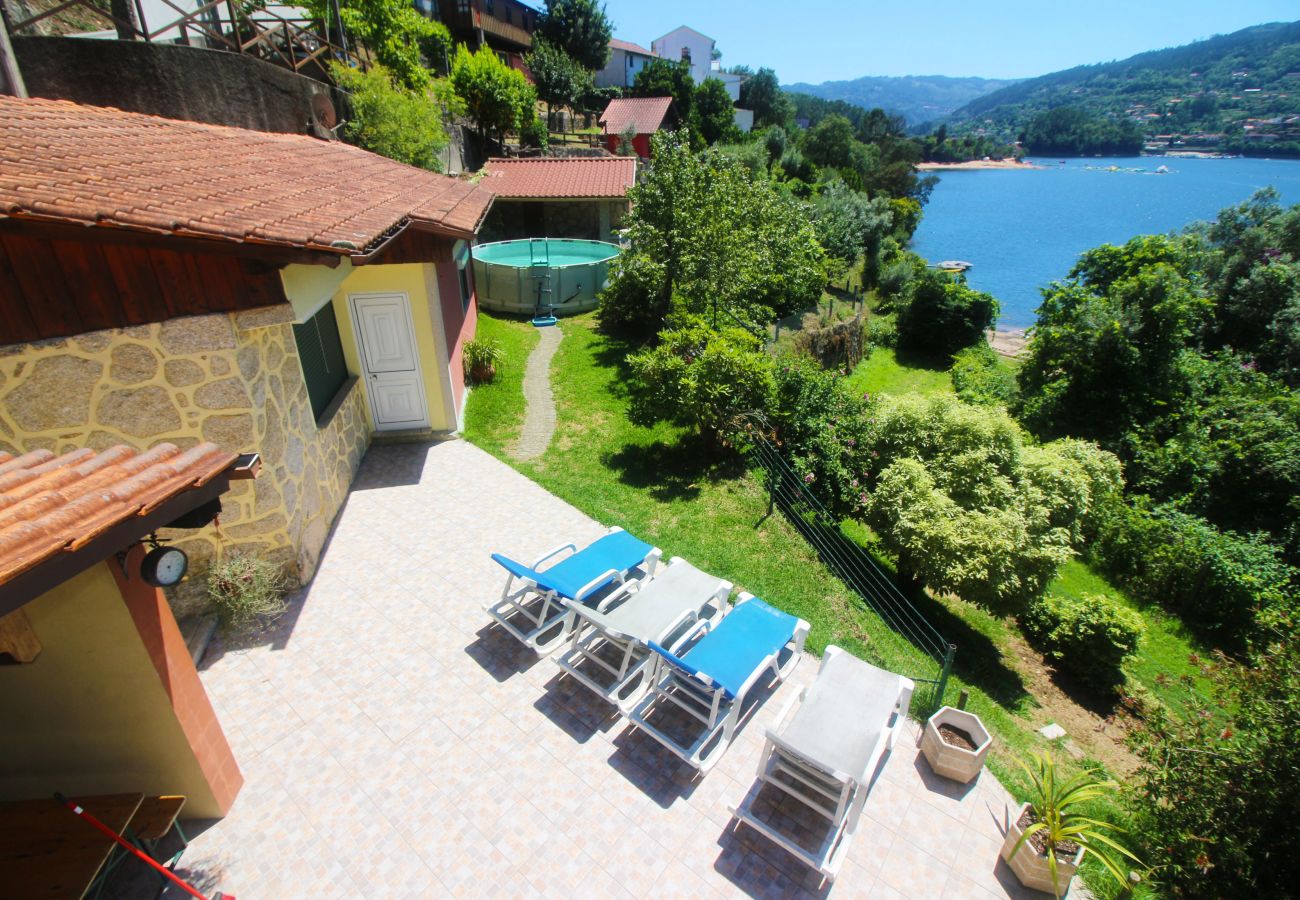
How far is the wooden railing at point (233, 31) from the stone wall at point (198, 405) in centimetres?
970

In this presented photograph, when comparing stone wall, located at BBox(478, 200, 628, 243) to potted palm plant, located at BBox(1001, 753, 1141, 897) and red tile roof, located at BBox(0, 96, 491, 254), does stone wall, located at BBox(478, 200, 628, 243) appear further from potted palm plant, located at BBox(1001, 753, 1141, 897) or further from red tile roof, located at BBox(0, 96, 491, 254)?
potted palm plant, located at BBox(1001, 753, 1141, 897)

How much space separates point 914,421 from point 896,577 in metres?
2.52

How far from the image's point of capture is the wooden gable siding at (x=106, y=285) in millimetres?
4527

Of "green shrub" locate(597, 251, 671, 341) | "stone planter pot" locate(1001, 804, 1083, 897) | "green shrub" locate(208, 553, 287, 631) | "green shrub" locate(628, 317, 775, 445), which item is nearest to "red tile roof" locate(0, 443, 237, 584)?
"green shrub" locate(208, 553, 287, 631)

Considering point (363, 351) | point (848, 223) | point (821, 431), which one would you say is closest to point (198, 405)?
point (363, 351)

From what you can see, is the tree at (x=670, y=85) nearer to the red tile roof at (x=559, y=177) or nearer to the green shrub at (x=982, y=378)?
the red tile roof at (x=559, y=177)

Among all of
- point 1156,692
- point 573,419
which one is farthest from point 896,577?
point 573,419

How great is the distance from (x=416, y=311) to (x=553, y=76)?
39.6 meters

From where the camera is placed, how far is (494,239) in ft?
86.7

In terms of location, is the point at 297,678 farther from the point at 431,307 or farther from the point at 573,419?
the point at 573,419

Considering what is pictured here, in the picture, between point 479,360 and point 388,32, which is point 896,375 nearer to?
point 479,360

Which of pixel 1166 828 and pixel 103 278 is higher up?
pixel 103 278

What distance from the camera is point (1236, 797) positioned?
176 inches

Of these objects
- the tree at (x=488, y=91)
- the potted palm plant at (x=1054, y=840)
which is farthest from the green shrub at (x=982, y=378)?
the tree at (x=488, y=91)
